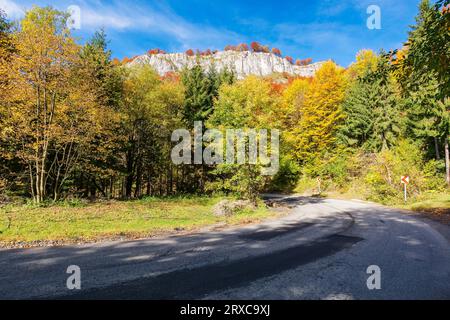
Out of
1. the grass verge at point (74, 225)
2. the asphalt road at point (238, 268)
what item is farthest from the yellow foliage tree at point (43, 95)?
the asphalt road at point (238, 268)

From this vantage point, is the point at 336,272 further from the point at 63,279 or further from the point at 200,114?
the point at 200,114

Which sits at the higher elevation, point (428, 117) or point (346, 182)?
point (428, 117)

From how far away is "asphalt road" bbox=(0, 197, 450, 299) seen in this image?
4031 millimetres

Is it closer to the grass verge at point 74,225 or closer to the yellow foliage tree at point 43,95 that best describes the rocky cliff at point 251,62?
the yellow foliage tree at point 43,95

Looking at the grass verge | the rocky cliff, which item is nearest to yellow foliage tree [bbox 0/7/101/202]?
the grass verge

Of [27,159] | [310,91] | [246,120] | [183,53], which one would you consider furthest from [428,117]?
[183,53]

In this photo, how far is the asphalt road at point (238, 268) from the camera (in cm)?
403

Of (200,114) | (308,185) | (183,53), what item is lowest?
(308,185)

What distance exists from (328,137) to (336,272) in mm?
32945

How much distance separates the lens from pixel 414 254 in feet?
20.5

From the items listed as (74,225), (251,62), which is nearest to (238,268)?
(74,225)

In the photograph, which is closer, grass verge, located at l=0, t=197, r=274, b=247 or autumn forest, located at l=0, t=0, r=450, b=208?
grass verge, located at l=0, t=197, r=274, b=247

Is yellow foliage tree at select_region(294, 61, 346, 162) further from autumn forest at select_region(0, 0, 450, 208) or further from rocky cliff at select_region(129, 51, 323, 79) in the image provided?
rocky cliff at select_region(129, 51, 323, 79)

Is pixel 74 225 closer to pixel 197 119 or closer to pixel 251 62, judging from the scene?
pixel 197 119
